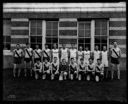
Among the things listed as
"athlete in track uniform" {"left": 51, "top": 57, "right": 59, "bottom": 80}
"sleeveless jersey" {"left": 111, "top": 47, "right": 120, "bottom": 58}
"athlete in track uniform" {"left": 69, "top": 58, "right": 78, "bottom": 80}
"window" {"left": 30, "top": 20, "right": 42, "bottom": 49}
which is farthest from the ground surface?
"window" {"left": 30, "top": 20, "right": 42, "bottom": 49}

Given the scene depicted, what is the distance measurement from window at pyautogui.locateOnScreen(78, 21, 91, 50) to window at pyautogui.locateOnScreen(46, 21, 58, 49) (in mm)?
1588

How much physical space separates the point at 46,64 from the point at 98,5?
5.80 m

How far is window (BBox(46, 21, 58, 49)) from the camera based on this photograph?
1410 centimetres

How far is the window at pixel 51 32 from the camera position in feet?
46.3

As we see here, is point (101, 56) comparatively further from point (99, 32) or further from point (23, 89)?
point (23, 89)

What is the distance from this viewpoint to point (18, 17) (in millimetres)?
14164

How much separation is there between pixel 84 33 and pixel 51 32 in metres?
2.20

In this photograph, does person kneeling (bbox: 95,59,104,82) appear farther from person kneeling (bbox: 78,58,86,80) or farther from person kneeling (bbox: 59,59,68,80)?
person kneeling (bbox: 59,59,68,80)

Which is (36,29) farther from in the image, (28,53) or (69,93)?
(69,93)

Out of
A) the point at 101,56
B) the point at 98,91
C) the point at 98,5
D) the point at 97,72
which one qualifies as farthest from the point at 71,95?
the point at 98,5

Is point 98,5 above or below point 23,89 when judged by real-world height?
above

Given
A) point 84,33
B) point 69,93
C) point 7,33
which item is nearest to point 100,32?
point 84,33

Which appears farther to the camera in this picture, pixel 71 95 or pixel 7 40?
pixel 7 40

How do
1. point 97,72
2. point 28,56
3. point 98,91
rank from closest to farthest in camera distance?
point 98,91 → point 97,72 → point 28,56
